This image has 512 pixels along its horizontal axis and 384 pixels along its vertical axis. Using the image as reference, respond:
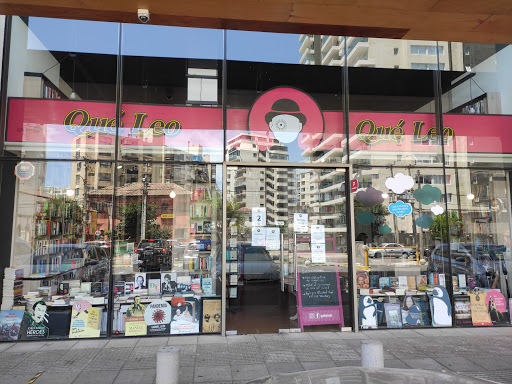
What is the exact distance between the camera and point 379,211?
23.1 ft

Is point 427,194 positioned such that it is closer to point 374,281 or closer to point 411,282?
point 411,282

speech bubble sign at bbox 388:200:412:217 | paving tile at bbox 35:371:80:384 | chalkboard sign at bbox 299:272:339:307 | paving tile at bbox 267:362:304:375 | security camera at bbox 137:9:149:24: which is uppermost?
security camera at bbox 137:9:149:24

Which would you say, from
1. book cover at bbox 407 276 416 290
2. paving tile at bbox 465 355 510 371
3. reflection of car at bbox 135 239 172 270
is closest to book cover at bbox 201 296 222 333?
reflection of car at bbox 135 239 172 270

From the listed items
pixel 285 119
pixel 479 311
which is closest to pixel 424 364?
pixel 479 311

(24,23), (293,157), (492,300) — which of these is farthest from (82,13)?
(492,300)

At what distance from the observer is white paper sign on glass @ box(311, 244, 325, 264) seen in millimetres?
6779

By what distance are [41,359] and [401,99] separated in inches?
314

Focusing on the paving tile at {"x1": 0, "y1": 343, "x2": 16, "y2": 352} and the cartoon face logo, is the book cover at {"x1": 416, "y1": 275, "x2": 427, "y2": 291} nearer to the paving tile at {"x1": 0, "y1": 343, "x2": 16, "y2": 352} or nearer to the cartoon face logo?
the cartoon face logo

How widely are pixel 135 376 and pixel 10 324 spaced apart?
277 centimetres

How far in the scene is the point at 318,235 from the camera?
274 inches

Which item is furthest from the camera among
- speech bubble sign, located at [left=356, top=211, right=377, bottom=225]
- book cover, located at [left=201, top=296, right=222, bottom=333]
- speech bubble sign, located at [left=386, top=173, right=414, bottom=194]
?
speech bubble sign, located at [left=386, top=173, right=414, bottom=194]

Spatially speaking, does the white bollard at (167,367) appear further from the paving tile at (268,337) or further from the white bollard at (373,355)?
the paving tile at (268,337)

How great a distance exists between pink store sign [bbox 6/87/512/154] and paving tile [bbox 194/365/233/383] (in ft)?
12.0

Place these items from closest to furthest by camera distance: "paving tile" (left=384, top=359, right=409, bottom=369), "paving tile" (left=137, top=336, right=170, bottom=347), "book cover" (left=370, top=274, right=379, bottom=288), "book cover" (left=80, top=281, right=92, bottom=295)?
"paving tile" (left=384, top=359, right=409, bottom=369) < "paving tile" (left=137, top=336, right=170, bottom=347) < "book cover" (left=80, top=281, right=92, bottom=295) < "book cover" (left=370, top=274, right=379, bottom=288)
